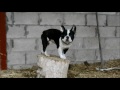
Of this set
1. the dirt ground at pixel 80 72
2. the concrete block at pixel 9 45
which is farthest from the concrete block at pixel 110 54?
the concrete block at pixel 9 45

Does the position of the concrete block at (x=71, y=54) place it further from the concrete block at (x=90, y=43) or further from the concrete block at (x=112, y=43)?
the concrete block at (x=112, y=43)

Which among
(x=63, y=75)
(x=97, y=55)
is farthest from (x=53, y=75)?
(x=97, y=55)

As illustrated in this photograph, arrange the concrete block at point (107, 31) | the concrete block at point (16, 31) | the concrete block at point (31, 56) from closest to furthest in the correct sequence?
the concrete block at point (16, 31)
the concrete block at point (31, 56)
the concrete block at point (107, 31)

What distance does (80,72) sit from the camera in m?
6.47

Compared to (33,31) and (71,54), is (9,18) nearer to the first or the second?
(33,31)

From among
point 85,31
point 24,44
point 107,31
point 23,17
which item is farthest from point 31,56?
point 107,31

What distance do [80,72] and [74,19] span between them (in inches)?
44.9

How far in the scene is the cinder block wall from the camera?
6750 millimetres

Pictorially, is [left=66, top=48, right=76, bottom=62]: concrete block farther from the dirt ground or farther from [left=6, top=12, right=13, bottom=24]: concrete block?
[left=6, top=12, right=13, bottom=24]: concrete block

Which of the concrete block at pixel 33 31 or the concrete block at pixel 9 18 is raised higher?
the concrete block at pixel 9 18

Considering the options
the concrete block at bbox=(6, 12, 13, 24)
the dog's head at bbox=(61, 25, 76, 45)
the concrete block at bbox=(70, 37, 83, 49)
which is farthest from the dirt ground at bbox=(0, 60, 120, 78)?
the concrete block at bbox=(6, 12, 13, 24)

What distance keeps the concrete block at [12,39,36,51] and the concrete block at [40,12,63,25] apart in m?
0.42

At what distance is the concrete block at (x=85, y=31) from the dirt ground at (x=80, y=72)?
59cm

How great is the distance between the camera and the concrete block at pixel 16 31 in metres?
6.71
